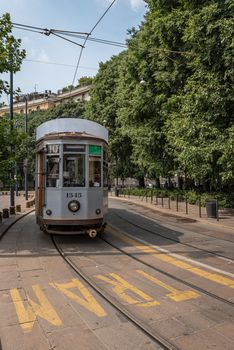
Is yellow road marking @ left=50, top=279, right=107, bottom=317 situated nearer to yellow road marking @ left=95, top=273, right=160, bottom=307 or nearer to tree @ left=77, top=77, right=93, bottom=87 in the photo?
yellow road marking @ left=95, top=273, right=160, bottom=307

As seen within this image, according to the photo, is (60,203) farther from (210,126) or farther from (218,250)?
(210,126)

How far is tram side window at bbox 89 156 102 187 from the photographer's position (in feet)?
38.3

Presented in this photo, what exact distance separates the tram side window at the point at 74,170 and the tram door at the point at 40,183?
0.86 meters

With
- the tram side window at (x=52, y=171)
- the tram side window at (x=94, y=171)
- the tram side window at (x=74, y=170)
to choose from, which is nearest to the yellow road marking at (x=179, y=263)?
the tram side window at (x=94, y=171)

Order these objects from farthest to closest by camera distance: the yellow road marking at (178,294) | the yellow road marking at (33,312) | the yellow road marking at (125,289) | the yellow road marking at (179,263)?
the yellow road marking at (179,263) < the yellow road marking at (178,294) < the yellow road marking at (125,289) < the yellow road marking at (33,312)

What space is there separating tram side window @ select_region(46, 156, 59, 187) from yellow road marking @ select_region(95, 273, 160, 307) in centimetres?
430

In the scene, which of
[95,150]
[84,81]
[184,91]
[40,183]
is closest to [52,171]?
[40,183]

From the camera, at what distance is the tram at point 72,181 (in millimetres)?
11367

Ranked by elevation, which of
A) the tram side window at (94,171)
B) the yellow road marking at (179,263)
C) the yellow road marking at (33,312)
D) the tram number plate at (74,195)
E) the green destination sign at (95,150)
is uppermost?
the green destination sign at (95,150)

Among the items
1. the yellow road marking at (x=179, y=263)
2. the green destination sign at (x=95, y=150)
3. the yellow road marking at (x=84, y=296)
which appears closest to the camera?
the yellow road marking at (x=84, y=296)

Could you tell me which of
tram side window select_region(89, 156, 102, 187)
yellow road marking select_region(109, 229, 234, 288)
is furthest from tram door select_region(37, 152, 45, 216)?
yellow road marking select_region(109, 229, 234, 288)

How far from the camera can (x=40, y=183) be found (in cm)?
1255

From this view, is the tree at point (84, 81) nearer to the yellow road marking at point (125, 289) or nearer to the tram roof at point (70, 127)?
the tram roof at point (70, 127)

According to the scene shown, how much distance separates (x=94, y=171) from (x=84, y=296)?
5.57 metres
